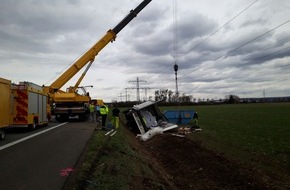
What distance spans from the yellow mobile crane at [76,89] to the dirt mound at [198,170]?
13.2m

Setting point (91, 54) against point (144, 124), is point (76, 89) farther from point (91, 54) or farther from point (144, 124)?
point (144, 124)

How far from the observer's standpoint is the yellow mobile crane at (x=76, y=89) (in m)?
25.2

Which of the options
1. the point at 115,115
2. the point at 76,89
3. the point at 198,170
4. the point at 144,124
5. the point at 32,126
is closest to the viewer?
the point at 198,170

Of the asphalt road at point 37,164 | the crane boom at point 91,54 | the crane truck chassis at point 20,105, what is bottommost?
the asphalt road at point 37,164

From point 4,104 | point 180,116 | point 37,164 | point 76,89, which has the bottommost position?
point 37,164

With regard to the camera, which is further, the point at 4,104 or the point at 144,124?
the point at 144,124

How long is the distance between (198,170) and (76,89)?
2023 centimetres

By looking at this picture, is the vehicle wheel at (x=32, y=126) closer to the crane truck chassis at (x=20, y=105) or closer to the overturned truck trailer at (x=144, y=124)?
the crane truck chassis at (x=20, y=105)

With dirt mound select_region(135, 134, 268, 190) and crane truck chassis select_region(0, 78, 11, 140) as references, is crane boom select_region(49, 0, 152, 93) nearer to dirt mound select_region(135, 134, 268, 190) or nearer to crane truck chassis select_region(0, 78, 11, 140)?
crane truck chassis select_region(0, 78, 11, 140)

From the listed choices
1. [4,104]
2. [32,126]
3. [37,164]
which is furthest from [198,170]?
[32,126]

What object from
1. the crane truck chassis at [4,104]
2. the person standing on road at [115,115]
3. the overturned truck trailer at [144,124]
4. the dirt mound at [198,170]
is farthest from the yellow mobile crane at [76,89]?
the dirt mound at [198,170]

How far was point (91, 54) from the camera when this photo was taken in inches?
1003

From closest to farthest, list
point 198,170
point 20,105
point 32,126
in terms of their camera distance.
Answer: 1. point 198,170
2. point 20,105
3. point 32,126

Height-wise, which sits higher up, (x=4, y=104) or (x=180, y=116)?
(x=4, y=104)
